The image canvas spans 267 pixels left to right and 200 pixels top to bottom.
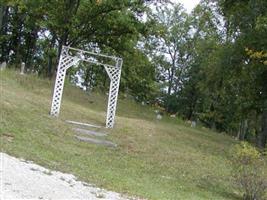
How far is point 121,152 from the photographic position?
17.1 metres

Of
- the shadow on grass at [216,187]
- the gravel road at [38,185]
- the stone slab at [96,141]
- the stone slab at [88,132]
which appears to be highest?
the stone slab at [88,132]

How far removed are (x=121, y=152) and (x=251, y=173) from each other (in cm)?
498

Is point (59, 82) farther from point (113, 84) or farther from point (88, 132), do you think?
point (88, 132)

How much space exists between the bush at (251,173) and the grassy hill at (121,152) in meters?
0.73

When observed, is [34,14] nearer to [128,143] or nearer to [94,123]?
[94,123]

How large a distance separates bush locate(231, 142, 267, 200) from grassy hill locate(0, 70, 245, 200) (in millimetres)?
730

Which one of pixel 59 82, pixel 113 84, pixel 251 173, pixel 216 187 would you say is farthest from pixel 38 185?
pixel 113 84

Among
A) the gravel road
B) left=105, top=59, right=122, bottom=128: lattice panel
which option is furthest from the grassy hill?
left=105, top=59, right=122, bottom=128: lattice panel

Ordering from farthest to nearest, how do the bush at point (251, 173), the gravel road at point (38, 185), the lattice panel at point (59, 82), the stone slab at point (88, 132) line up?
the lattice panel at point (59, 82)
the stone slab at point (88, 132)
the bush at point (251, 173)
the gravel road at point (38, 185)

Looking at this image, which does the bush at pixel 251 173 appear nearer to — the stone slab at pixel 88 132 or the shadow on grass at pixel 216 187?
the shadow on grass at pixel 216 187

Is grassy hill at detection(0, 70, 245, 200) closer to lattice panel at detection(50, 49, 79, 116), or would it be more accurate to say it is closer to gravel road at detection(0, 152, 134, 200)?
lattice panel at detection(50, 49, 79, 116)

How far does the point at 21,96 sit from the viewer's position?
21.9m

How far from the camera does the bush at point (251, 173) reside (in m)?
13.5

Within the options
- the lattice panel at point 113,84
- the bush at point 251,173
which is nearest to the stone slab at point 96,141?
the lattice panel at point 113,84
